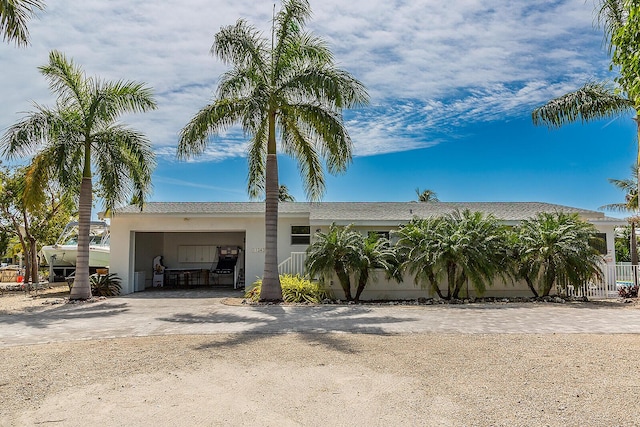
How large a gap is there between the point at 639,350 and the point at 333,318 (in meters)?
6.00

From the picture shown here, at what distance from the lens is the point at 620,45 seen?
4.81 meters

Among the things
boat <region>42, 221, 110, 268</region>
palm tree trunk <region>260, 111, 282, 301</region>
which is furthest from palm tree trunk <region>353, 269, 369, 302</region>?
boat <region>42, 221, 110, 268</region>

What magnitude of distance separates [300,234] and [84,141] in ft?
26.4

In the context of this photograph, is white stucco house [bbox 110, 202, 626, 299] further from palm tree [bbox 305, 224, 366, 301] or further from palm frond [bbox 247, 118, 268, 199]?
palm frond [bbox 247, 118, 268, 199]

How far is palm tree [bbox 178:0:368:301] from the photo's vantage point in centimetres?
1363

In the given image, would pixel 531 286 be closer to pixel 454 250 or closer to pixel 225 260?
pixel 454 250

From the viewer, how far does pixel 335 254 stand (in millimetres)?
14492

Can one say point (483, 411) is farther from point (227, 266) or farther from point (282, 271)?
point (227, 266)

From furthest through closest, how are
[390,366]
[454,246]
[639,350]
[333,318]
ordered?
1. [454,246]
2. [333,318]
3. [639,350]
4. [390,366]

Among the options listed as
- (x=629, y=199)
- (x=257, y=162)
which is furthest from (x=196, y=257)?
(x=629, y=199)

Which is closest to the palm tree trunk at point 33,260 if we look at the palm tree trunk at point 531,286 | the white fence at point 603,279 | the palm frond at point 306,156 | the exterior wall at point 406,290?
the white fence at point 603,279

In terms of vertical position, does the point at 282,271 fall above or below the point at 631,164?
below

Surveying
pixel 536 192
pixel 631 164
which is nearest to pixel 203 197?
pixel 536 192

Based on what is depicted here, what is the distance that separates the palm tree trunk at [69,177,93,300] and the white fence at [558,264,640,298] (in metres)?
15.0
